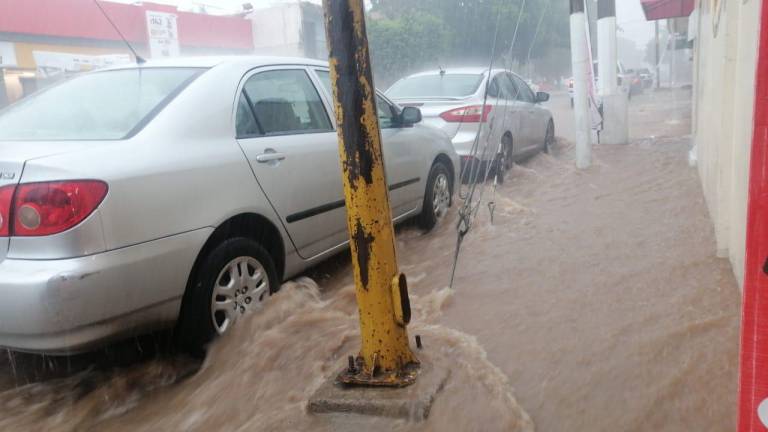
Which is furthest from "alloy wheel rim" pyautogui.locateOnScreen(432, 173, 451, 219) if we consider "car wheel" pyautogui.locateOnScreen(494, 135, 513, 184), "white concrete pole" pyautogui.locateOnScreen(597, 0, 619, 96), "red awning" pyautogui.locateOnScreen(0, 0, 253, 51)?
"red awning" pyautogui.locateOnScreen(0, 0, 253, 51)

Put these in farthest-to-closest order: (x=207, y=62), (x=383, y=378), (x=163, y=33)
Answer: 1. (x=163, y=33)
2. (x=207, y=62)
3. (x=383, y=378)

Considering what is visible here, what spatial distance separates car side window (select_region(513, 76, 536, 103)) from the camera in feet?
33.2

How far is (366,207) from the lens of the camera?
2775 millimetres

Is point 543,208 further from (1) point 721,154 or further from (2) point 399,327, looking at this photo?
(2) point 399,327

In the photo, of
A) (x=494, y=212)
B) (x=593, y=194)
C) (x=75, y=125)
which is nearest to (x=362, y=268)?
(x=75, y=125)

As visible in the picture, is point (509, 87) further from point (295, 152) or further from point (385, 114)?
point (295, 152)

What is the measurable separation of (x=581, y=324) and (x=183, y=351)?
211 centimetres

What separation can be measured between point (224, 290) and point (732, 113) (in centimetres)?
318

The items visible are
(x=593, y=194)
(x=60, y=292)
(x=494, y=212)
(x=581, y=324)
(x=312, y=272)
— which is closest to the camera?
(x=60, y=292)

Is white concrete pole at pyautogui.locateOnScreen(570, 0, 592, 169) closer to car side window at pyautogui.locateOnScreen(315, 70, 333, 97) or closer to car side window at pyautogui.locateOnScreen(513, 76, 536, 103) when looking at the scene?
car side window at pyautogui.locateOnScreen(513, 76, 536, 103)

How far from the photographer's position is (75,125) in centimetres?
348

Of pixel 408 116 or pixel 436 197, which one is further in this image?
pixel 436 197

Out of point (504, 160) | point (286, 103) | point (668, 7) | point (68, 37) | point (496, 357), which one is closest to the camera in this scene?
point (496, 357)

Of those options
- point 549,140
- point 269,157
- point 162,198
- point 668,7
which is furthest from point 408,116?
point 668,7
